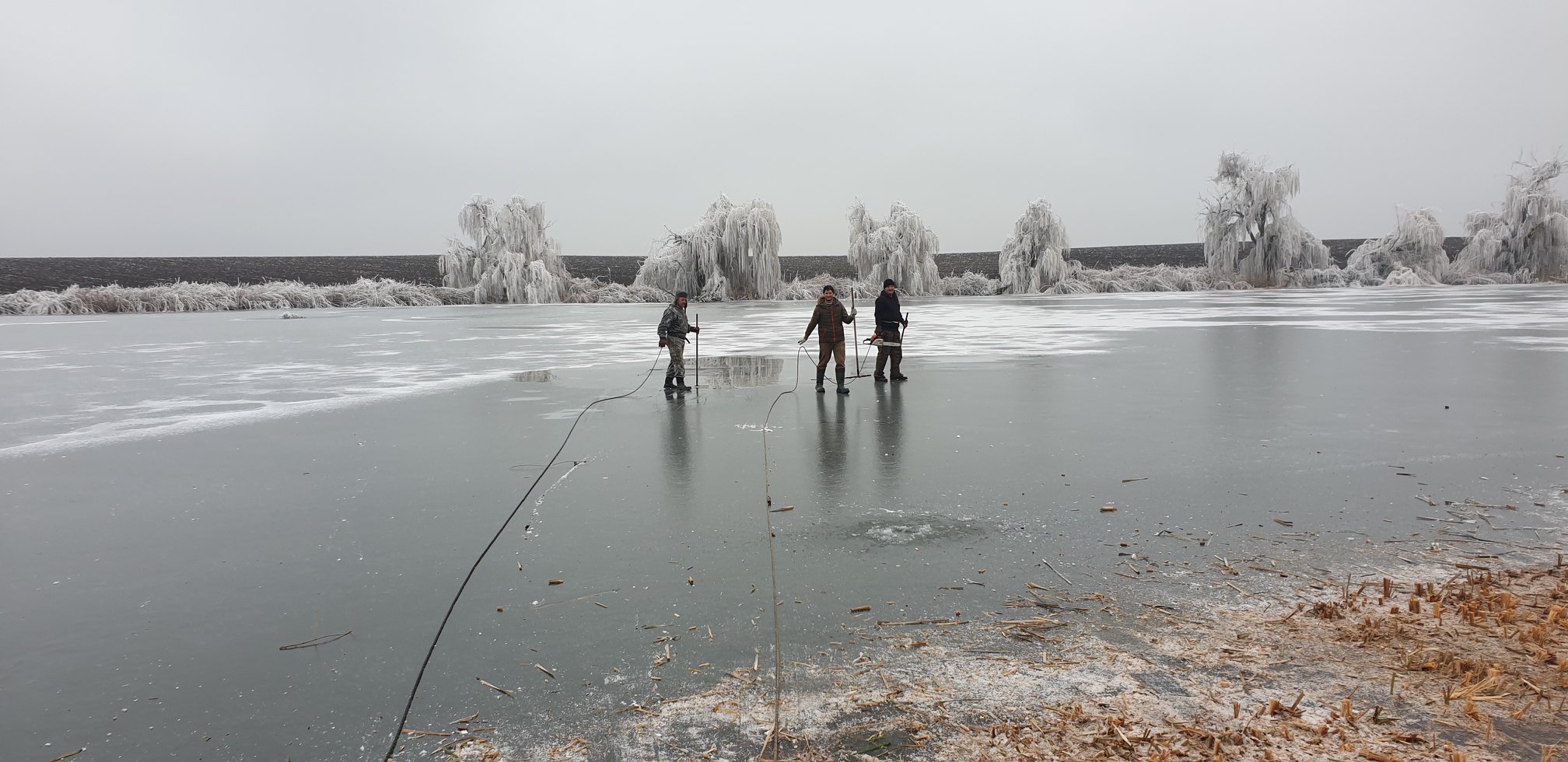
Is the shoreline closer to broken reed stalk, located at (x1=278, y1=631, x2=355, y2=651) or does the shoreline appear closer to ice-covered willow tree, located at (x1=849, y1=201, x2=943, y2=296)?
ice-covered willow tree, located at (x1=849, y1=201, x2=943, y2=296)

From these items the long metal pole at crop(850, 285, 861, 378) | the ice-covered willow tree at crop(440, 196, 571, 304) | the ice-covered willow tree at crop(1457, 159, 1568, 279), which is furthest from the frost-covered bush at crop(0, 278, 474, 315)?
the ice-covered willow tree at crop(1457, 159, 1568, 279)

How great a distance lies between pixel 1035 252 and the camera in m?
46.6

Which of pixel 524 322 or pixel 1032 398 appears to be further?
pixel 524 322

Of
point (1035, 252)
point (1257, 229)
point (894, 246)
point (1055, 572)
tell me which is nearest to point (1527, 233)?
point (1257, 229)

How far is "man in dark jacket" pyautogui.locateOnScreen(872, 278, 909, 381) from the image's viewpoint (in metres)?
11.6

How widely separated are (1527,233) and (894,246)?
3283cm

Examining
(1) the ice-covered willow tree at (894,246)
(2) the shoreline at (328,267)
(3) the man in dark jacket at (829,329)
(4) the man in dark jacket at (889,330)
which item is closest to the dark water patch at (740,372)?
(3) the man in dark jacket at (829,329)

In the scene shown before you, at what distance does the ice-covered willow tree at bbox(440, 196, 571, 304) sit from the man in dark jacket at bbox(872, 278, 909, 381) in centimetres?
3467

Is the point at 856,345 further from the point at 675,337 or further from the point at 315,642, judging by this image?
the point at 315,642

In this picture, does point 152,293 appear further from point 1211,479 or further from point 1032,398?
point 1211,479

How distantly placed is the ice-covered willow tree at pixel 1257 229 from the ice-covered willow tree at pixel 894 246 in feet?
48.9

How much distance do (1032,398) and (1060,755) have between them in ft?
25.1

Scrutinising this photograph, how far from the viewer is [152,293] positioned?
1729 inches

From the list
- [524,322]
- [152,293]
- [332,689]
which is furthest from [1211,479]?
[152,293]
